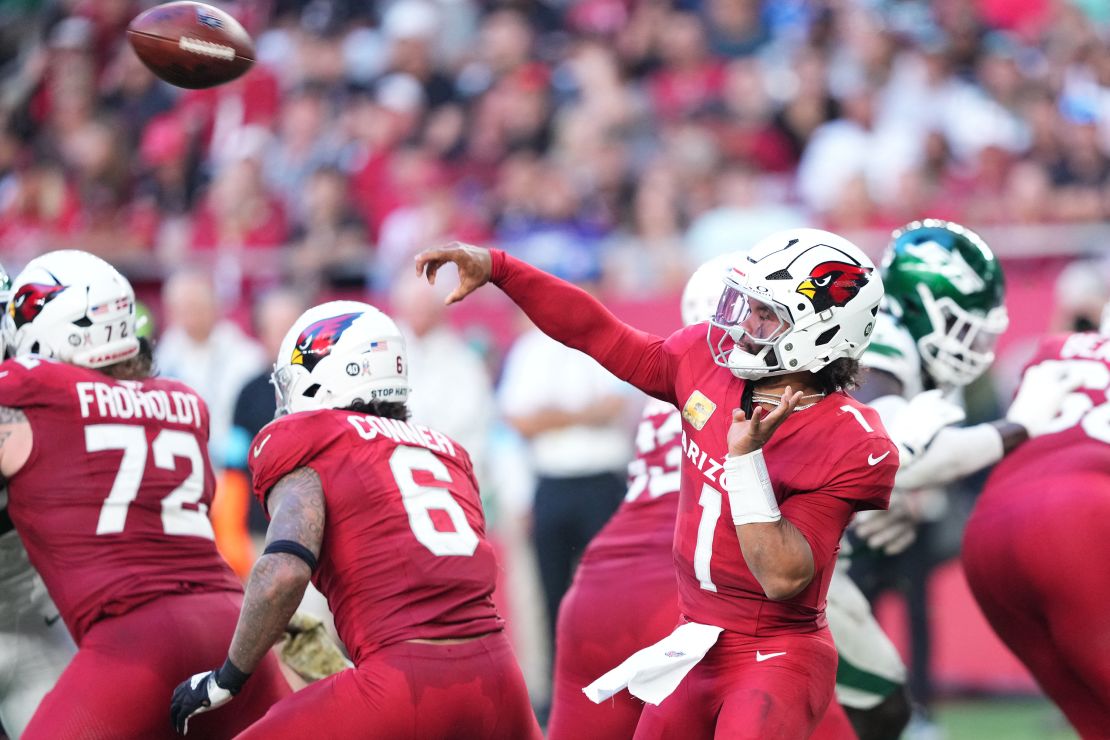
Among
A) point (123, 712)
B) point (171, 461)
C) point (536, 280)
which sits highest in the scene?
point (536, 280)

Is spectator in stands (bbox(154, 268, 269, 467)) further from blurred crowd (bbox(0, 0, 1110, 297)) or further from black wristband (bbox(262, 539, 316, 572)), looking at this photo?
black wristband (bbox(262, 539, 316, 572))

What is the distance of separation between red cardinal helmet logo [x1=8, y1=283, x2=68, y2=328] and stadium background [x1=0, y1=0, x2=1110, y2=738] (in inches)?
129

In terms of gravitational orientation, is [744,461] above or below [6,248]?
above

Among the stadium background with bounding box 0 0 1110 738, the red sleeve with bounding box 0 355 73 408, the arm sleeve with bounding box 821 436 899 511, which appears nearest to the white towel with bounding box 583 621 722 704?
the arm sleeve with bounding box 821 436 899 511

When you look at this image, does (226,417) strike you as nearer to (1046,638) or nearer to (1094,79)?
(1046,638)

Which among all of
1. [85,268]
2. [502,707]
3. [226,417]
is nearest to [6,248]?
[226,417]

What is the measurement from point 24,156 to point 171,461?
7.89 metres

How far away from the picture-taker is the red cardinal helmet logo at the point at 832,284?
4.09m

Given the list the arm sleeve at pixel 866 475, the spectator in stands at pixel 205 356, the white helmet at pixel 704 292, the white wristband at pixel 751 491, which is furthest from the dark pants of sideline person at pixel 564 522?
the white wristband at pixel 751 491

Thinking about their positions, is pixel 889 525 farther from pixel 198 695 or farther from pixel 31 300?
pixel 31 300

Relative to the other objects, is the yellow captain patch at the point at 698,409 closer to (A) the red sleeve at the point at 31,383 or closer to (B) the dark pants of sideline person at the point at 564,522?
(A) the red sleeve at the point at 31,383

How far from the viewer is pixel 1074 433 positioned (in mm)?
5055

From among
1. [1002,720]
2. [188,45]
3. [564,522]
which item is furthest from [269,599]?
[1002,720]

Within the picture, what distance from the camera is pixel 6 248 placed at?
10.5 meters
